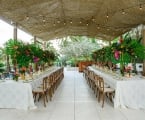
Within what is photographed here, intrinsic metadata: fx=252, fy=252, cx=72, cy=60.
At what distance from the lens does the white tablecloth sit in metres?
6.17

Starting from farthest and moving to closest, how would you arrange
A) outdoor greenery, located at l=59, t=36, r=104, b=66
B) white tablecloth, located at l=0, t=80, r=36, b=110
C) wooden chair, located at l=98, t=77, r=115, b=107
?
outdoor greenery, located at l=59, t=36, r=104, b=66 < wooden chair, located at l=98, t=77, r=115, b=107 < white tablecloth, located at l=0, t=80, r=36, b=110

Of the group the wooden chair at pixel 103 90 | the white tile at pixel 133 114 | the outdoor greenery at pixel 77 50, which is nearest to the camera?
the white tile at pixel 133 114

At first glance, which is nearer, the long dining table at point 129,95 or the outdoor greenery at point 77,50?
the long dining table at point 129,95

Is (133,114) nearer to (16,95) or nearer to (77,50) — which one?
(16,95)

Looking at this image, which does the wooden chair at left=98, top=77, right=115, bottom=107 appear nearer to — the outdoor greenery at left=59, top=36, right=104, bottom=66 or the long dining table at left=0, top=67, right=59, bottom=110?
the long dining table at left=0, top=67, right=59, bottom=110

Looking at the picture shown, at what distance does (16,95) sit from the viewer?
20.3 feet

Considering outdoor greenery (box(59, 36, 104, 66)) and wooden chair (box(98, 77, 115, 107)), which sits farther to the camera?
outdoor greenery (box(59, 36, 104, 66))

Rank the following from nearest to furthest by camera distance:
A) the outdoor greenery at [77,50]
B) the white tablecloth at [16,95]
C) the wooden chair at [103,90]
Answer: the white tablecloth at [16,95]
the wooden chair at [103,90]
the outdoor greenery at [77,50]

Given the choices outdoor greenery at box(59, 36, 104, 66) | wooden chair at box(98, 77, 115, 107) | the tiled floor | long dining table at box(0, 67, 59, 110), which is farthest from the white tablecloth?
outdoor greenery at box(59, 36, 104, 66)

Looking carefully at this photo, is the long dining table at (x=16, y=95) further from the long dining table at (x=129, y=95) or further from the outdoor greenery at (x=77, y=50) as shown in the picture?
the outdoor greenery at (x=77, y=50)

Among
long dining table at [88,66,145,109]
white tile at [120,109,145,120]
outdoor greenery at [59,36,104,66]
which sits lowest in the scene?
white tile at [120,109,145,120]

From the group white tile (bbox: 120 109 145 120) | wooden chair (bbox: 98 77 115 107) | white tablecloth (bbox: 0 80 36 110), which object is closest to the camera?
white tile (bbox: 120 109 145 120)

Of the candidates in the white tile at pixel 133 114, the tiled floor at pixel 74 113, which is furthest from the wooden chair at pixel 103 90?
the white tile at pixel 133 114

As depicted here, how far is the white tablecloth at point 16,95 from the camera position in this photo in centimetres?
617
